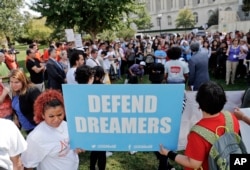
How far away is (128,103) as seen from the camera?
88.1 inches

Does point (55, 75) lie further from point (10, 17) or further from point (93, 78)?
point (10, 17)

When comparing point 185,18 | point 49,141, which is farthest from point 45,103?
point 185,18

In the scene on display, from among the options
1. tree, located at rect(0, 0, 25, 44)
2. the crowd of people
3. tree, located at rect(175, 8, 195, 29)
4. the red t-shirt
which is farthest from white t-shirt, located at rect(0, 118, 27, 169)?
tree, located at rect(175, 8, 195, 29)

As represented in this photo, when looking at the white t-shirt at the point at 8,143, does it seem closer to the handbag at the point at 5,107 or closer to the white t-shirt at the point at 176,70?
the handbag at the point at 5,107

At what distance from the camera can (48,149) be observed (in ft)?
7.84

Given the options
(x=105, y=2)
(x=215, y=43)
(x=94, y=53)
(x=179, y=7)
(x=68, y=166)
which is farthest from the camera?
(x=179, y=7)

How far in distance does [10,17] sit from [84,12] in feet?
38.9

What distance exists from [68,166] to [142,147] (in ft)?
2.27

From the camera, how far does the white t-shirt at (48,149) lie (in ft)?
7.72

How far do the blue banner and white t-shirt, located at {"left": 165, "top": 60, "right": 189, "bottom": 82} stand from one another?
3.16 metres

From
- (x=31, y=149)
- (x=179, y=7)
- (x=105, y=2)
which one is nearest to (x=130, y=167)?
(x=31, y=149)

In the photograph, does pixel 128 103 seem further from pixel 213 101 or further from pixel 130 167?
pixel 130 167

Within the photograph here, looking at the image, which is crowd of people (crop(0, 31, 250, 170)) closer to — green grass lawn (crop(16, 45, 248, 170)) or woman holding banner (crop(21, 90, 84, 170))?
woman holding banner (crop(21, 90, 84, 170))

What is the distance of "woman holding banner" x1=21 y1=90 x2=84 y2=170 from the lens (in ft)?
7.74
